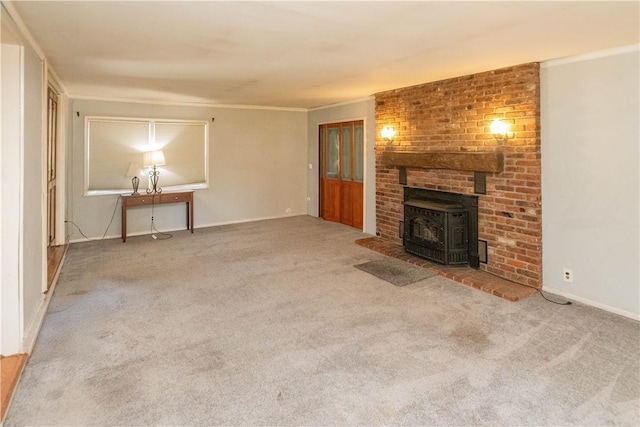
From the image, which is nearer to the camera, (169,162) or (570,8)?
(570,8)

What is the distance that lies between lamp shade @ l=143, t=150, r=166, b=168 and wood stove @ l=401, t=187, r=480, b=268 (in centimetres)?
414

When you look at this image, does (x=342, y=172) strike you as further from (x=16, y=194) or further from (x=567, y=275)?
(x=16, y=194)

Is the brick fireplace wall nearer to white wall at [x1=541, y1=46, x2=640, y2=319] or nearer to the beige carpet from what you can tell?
white wall at [x1=541, y1=46, x2=640, y2=319]

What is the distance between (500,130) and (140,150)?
5.47 meters

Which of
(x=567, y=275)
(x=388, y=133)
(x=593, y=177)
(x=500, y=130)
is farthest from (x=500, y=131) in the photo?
(x=388, y=133)

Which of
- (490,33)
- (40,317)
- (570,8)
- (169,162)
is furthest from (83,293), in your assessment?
(570,8)

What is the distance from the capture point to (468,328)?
3014 millimetres

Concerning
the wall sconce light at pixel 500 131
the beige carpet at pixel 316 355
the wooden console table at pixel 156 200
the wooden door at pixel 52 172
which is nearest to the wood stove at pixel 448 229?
the beige carpet at pixel 316 355

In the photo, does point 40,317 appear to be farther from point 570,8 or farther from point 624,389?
point 570,8

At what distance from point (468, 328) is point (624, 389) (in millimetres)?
1007

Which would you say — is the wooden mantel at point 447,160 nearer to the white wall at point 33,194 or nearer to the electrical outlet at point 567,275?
the electrical outlet at point 567,275

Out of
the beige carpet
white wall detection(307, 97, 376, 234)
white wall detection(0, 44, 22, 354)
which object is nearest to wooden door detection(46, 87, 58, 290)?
the beige carpet

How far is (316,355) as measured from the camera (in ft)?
8.60

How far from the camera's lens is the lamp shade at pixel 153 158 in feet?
20.1
